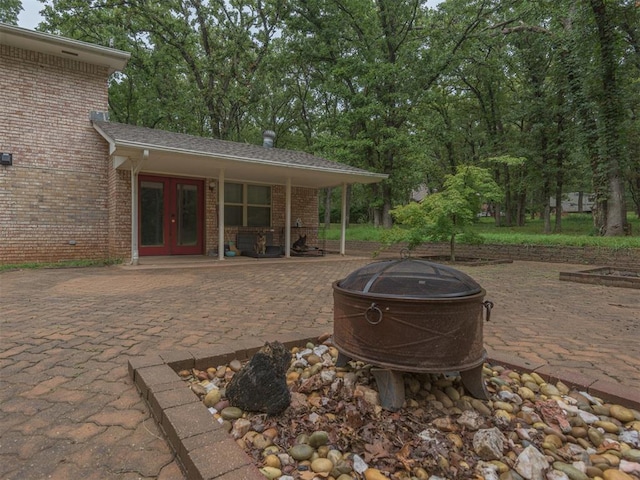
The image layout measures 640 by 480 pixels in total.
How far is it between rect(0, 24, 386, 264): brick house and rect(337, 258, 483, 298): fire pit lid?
6.23 m

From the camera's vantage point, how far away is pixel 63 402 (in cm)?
199

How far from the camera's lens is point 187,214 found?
32.8ft

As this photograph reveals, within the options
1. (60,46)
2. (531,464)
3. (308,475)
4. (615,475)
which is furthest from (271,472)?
(60,46)

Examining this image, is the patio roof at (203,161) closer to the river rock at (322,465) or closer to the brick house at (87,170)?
the brick house at (87,170)

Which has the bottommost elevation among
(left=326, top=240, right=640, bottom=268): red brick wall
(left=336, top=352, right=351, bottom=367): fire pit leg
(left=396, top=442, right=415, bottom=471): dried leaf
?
(left=396, top=442, right=415, bottom=471): dried leaf

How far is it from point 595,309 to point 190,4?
59.8 ft

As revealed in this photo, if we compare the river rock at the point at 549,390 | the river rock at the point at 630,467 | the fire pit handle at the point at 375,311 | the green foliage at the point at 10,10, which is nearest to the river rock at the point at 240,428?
the fire pit handle at the point at 375,311

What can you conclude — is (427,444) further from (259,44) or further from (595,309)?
(259,44)

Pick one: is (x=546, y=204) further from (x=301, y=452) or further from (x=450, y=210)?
(x=301, y=452)

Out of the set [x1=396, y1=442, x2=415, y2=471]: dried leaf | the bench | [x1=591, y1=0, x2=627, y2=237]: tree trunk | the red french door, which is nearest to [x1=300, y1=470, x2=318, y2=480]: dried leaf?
[x1=396, y1=442, x2=415, y2=471]: dried leaf

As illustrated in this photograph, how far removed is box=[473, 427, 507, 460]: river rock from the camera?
1578mm

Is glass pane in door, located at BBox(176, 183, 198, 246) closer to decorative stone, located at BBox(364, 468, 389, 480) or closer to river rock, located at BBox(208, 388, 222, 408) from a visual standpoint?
river rock, located at BBox(208, 388, 222, 408)

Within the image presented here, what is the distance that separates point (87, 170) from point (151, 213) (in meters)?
1.78

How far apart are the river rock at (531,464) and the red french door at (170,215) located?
9.52 m
